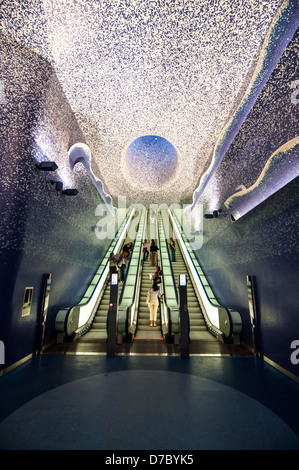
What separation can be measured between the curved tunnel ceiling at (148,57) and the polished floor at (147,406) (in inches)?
217

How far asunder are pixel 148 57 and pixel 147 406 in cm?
616

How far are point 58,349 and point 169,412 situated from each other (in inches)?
123

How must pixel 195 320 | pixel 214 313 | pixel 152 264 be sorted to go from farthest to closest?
pixel 152 264
pixel 195 320
pixel 214 313

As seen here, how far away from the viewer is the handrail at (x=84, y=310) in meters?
5.04

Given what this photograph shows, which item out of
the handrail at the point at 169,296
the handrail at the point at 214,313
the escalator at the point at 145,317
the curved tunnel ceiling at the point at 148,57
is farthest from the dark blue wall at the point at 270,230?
the escalator at the point at 145,317

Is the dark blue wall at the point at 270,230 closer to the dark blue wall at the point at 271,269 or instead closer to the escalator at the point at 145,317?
the dark blue wall at the point at 271,269

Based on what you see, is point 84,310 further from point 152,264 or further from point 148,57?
point 148,57

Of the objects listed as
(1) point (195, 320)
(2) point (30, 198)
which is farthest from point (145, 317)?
(2) point (30, 198)

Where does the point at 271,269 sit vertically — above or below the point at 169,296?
above

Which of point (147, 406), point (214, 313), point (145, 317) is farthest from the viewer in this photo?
point (145, 317)

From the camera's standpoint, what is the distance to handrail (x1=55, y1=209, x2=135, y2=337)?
5043mm

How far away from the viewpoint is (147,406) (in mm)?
2576

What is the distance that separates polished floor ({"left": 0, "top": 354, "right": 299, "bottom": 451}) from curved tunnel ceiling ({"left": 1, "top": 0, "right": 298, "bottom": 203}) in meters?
5.52

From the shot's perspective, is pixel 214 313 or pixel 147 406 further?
pixel 214 313
